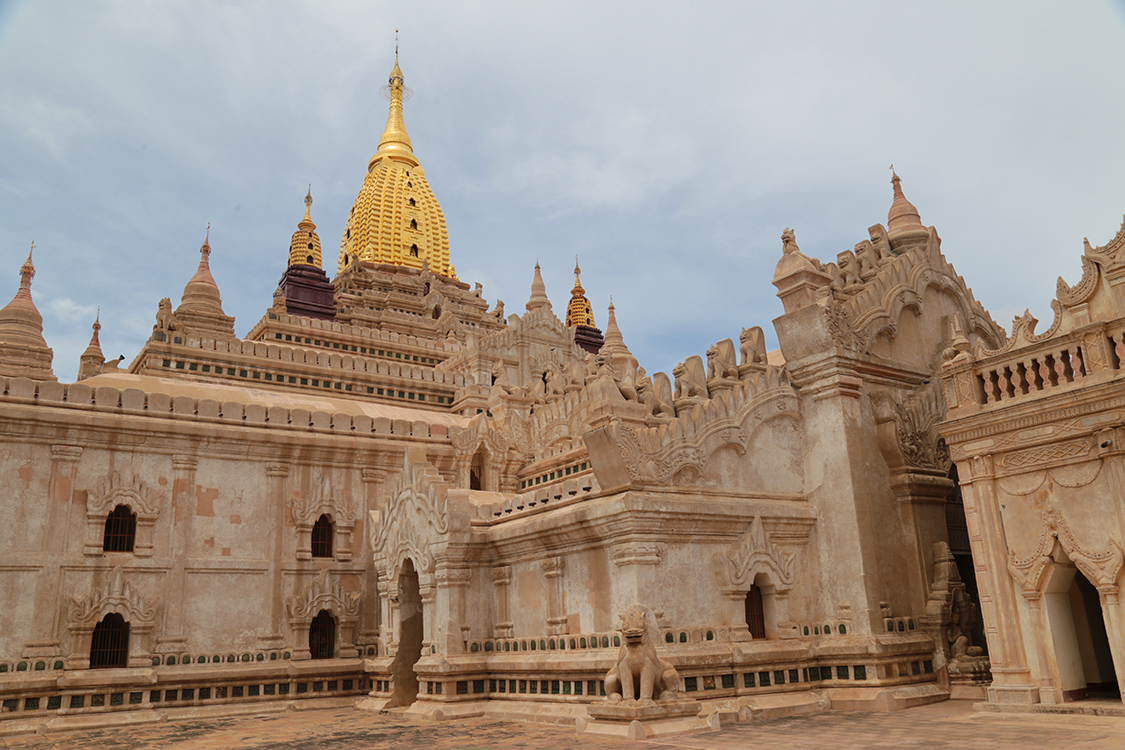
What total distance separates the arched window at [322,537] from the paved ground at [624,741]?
4.80 m

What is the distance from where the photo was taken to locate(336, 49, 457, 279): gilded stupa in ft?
162

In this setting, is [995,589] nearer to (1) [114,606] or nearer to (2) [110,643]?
(1) [114,606]

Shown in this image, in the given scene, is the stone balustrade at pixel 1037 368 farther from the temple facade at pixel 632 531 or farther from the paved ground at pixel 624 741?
the paved ground at pixel 624 741

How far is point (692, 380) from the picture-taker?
1950 centimetres

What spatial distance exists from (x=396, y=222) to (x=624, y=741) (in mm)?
40845

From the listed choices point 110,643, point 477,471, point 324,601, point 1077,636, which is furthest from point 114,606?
point 1077,636

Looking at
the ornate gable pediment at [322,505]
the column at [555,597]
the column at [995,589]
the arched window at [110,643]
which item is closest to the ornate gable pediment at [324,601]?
the ornate gable pediment at [322,505]

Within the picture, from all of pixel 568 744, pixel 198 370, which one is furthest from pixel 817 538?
pixel 198 370

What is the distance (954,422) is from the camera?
1574 cm

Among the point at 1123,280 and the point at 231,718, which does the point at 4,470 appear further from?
the point at 1123,280

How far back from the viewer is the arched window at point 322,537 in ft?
77.4

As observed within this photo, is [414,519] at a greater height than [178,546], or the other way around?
[414,519]

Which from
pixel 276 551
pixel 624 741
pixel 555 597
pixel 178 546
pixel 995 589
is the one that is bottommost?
pixel 624 741

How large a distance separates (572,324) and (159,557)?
48.3m
